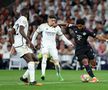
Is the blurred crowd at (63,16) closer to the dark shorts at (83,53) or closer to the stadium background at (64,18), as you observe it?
the stadium background at (64,18)

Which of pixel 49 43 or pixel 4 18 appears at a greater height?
pixel 4 18

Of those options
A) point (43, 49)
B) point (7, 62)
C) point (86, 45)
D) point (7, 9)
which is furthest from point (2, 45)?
point (86, 45)

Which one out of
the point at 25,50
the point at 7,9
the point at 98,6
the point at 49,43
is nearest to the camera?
the point at 25,50

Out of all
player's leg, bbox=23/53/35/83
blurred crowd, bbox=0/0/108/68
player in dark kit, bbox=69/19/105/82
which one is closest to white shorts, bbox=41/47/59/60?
player in dark kit, bbox=69/19/105/82

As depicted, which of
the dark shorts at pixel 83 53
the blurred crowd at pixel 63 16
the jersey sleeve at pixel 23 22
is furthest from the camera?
the blurred crowd at pixel 63 16

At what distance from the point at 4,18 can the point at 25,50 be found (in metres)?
15.7

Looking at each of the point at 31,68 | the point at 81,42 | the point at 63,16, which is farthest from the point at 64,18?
the point at 31,68

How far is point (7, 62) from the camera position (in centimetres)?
2942

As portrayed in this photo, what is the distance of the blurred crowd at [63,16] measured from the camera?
28672mm

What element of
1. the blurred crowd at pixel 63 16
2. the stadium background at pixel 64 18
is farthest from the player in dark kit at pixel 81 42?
the blurred crowd at pixel 63 16

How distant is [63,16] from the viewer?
100 ft

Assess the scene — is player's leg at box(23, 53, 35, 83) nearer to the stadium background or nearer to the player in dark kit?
the player in dark kit

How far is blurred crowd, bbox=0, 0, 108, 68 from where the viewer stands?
1129 inches

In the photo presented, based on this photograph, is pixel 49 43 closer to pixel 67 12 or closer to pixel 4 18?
pixel 67 12
